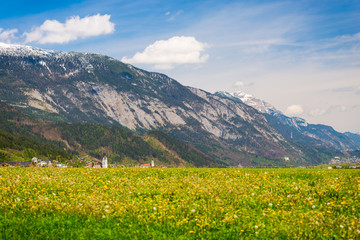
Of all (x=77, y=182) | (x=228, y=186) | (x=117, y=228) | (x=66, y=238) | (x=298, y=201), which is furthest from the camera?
(x=77, y=182)

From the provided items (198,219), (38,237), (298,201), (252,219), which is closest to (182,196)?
(198,219)

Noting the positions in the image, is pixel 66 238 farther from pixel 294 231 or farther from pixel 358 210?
pixel 358 210

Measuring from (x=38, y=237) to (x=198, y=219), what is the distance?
24.4 feet

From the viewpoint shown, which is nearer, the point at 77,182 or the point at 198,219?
the point at 198,219

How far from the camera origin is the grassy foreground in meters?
13.9

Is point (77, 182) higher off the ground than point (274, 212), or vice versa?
point (77, 182)

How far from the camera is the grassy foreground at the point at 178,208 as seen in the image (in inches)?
547

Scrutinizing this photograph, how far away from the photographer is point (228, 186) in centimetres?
1973

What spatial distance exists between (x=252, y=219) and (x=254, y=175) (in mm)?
9403

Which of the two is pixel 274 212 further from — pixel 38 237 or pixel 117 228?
pixel 38 237

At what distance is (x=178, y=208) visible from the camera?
1625cm

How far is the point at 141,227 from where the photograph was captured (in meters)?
14.5

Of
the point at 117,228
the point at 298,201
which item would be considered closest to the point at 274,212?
the point at 298,201

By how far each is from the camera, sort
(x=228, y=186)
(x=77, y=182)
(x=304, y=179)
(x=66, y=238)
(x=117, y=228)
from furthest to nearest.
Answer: (x=304, y=179) < (x=77, y=182) < (x=228, y=186) < (x=117, y=228) < (x=66, y=238)
